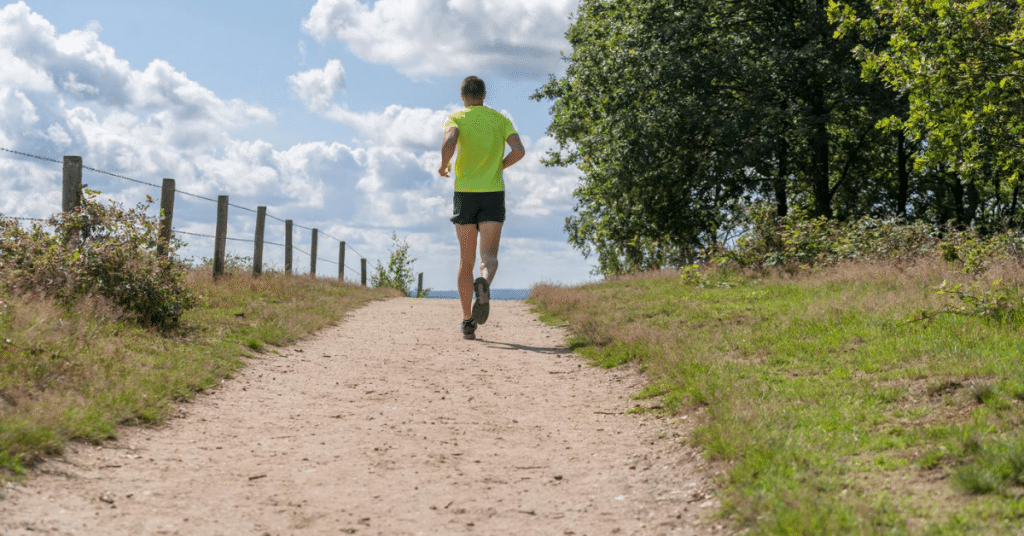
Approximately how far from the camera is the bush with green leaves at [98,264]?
340 inches

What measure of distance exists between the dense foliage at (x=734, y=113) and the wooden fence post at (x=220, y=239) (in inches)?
389

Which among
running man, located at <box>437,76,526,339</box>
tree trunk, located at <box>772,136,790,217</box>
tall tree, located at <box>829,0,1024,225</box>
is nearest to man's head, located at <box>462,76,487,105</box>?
running man, located at <box>437,76,526,339</box>

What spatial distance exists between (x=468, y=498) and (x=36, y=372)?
3.66m

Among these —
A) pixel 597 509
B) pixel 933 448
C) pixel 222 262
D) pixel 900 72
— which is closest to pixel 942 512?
pixel 933 448

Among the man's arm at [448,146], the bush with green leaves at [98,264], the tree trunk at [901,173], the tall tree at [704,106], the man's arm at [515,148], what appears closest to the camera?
the bush with green leaves at [98,264]

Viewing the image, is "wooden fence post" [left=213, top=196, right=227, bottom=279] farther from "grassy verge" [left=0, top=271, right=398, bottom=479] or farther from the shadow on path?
the shadow on path

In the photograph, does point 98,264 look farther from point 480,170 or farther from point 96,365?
point 480,170

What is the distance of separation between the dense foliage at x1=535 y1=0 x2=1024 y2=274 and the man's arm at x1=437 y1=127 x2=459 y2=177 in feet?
26.6

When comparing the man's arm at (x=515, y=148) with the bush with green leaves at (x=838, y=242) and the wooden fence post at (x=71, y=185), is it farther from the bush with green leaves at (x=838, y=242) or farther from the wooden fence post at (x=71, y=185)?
the bush with green leaves at (x=838, y=242)

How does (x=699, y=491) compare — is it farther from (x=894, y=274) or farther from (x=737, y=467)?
(x=894, y=274)

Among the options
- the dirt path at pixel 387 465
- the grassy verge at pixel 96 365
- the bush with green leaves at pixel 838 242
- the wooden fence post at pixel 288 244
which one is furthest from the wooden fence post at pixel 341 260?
the dirt path at pixel 387 465

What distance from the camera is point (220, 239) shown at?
15844mm

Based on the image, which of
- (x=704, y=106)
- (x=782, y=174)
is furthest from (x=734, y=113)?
(x=782, y=174)

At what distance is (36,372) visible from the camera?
6.10 meters
